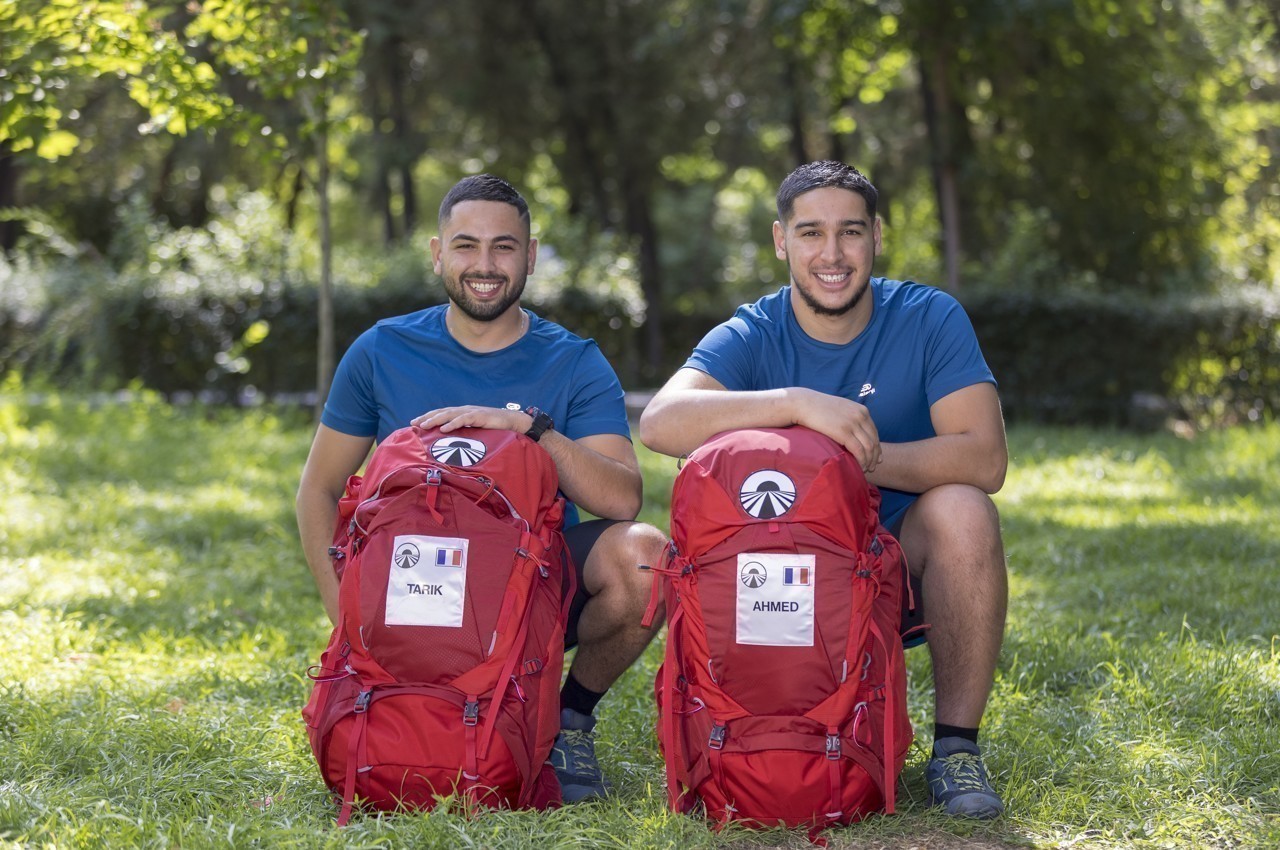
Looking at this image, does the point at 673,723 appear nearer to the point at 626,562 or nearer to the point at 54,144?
the point at 626,562

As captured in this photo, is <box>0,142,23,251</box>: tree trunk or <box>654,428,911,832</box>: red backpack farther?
<box>0,142,23,251</box>: tree trunk

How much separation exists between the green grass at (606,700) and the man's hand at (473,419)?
0.94 meters

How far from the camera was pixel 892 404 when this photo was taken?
361 cm

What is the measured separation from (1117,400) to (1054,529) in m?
5.71

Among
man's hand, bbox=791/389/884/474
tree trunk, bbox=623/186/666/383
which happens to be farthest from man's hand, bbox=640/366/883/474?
tree trunk, bbox=623/186/666/383

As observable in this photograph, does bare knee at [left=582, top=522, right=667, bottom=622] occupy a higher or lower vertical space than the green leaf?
lower

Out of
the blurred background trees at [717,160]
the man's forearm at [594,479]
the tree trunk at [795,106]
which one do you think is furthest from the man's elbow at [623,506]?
the tree trunk at [795,106]

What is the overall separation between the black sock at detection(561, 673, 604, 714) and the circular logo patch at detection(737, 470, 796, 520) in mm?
864

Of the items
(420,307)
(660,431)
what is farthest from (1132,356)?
(660,431)

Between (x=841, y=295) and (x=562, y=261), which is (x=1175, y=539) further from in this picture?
(x=562, y=261)

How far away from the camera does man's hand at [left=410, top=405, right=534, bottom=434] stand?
3.33 m

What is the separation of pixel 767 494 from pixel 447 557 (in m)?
0.76

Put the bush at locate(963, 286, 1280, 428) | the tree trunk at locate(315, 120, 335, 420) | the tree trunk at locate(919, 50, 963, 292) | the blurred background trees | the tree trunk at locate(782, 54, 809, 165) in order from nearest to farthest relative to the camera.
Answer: the tree trunk at locate(315, 120, 335, 420) → the bush at locate(963, 286, 1280, 428) → the blurred background trees → the tree trunk at locate(919, 50, 963, 292) → the tree trunk at locate(782, 54, 809, 165)

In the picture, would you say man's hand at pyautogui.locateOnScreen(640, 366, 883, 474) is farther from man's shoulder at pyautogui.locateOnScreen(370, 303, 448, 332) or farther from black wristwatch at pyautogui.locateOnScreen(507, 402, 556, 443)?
man's shoulder at pyautogui.locateOnScreen(370, 303, 448, 332)
